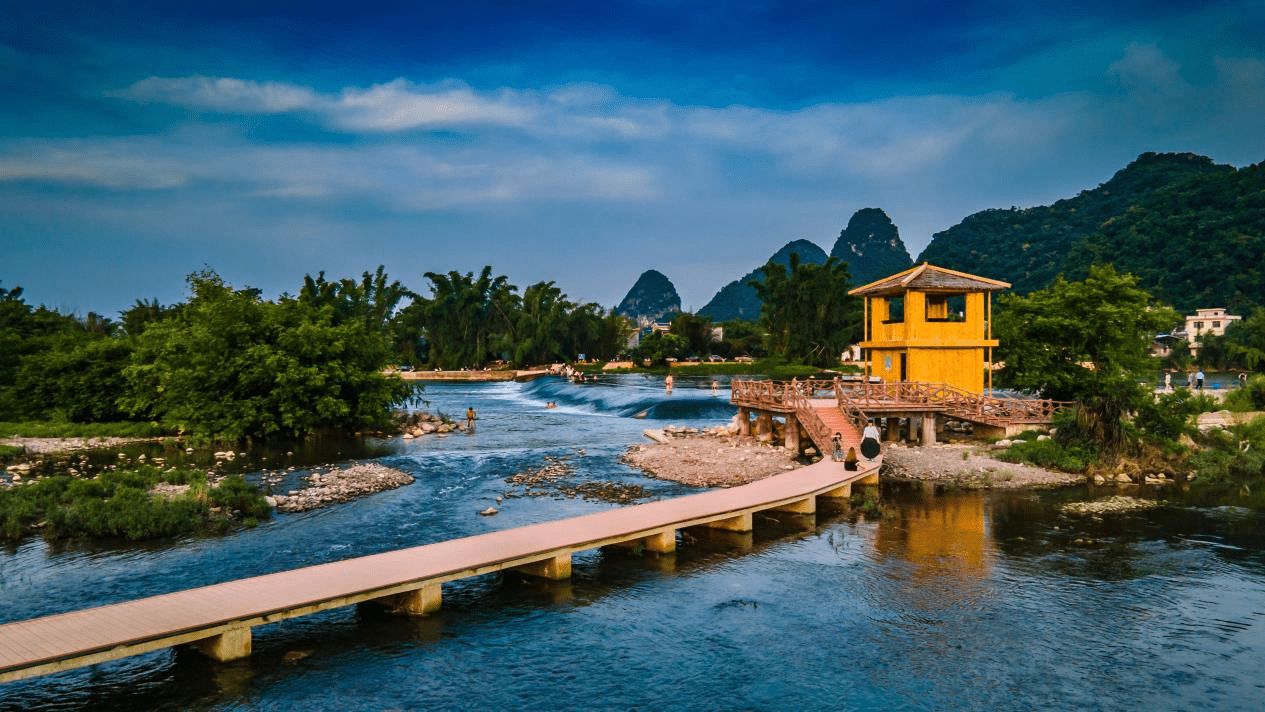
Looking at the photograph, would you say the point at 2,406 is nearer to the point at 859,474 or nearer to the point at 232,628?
the point at 232,628

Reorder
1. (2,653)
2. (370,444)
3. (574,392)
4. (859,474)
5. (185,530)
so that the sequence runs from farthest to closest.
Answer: (574,392) → (370,444) → (859,474) → (185,530) → (2,653)

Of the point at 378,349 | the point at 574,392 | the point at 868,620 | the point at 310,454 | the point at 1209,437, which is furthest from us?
the point at 574,392

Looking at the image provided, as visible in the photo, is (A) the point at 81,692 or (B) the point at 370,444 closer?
(A) the point at 81,692

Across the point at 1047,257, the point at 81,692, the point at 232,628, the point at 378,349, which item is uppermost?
the point at 1047,257

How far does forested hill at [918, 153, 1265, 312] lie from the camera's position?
107 meters

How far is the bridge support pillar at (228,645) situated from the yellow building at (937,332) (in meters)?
27.7

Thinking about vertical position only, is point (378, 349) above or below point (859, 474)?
above

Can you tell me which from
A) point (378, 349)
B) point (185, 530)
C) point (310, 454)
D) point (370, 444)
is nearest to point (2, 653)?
point (185, 530)

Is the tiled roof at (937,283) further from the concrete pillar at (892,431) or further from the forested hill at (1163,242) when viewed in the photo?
the forested hill at (1163,242)

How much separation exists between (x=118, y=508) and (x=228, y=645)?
11344 mm

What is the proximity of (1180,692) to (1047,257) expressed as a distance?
160 metres

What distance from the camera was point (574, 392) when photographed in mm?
67062

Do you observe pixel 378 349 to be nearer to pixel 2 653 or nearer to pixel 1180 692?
pixel 2 653

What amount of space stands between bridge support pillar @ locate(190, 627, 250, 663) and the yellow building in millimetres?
27677
